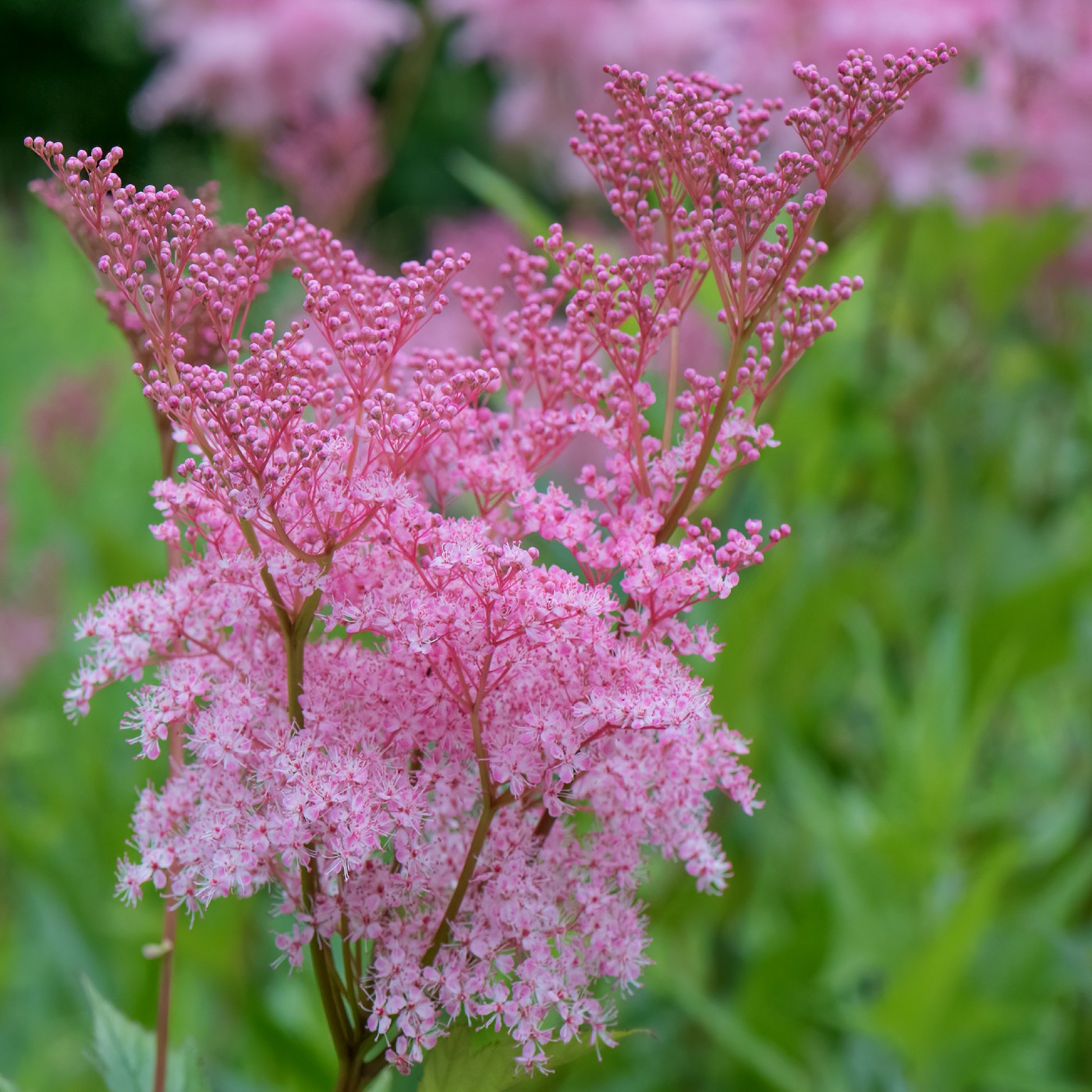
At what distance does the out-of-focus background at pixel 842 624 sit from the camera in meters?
1.09

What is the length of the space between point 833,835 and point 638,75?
76 centimetres

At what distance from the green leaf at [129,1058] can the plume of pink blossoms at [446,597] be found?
0.10 metres

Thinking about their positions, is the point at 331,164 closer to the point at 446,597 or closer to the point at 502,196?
the point at 502,196

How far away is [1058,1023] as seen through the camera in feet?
4.92

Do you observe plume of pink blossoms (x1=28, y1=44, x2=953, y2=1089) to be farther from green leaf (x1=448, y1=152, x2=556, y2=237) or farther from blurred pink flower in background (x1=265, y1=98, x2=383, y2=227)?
blurred pink flower in background (x1=265, y1=98, x2=383, y2=227)

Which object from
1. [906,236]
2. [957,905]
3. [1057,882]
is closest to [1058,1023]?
[1057,882]

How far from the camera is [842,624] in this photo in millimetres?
1359

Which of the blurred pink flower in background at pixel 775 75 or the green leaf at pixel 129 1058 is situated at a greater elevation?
the blurred pink flower in background at pixel 775 75

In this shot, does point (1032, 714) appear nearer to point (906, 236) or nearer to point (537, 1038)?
point (906, 236)

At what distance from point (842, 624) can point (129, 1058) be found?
974 millimetres

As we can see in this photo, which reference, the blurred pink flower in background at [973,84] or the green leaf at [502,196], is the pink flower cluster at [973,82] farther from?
the green leaf at [502,196]

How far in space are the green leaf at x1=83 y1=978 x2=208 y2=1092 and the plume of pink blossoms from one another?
0.10 m

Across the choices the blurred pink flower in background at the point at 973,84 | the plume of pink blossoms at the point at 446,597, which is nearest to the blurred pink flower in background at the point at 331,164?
the blurred pink flower in background at the point at 973,84

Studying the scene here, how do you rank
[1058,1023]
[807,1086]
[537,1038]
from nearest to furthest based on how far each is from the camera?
1. [537,1038]
2. [807,1086]
3. [1058,1023]
